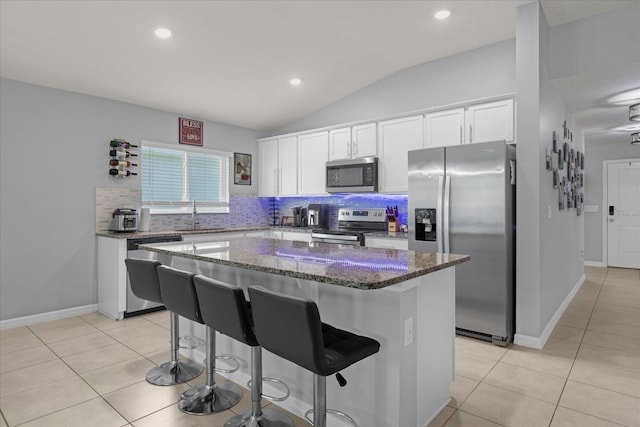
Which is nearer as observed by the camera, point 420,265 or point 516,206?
point 420,265

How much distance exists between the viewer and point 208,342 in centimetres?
234

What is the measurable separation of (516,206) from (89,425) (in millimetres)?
3587

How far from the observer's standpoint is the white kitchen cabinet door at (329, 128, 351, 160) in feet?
16.2

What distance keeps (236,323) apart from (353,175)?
10.7 feet

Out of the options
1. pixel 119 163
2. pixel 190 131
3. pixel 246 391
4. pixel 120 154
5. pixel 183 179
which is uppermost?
pixel 190 131

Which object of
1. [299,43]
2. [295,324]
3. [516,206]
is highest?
[299,43]

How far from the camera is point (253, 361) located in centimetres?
197

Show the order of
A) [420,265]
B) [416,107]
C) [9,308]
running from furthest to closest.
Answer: [416,107]
[9,308]
[420,265]

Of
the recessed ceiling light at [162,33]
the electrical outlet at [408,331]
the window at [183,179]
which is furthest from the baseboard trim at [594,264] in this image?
the recessed ceiling light at [162,33]

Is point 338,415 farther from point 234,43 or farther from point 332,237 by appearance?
point 234,43

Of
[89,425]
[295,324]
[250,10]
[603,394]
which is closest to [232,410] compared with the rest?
[89,425]

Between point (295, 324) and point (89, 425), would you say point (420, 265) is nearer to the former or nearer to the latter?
point (295, 324)

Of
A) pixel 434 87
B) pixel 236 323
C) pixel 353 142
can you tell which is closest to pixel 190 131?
pixel 353 142

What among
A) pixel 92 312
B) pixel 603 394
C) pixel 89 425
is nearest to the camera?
pixel 89 425
